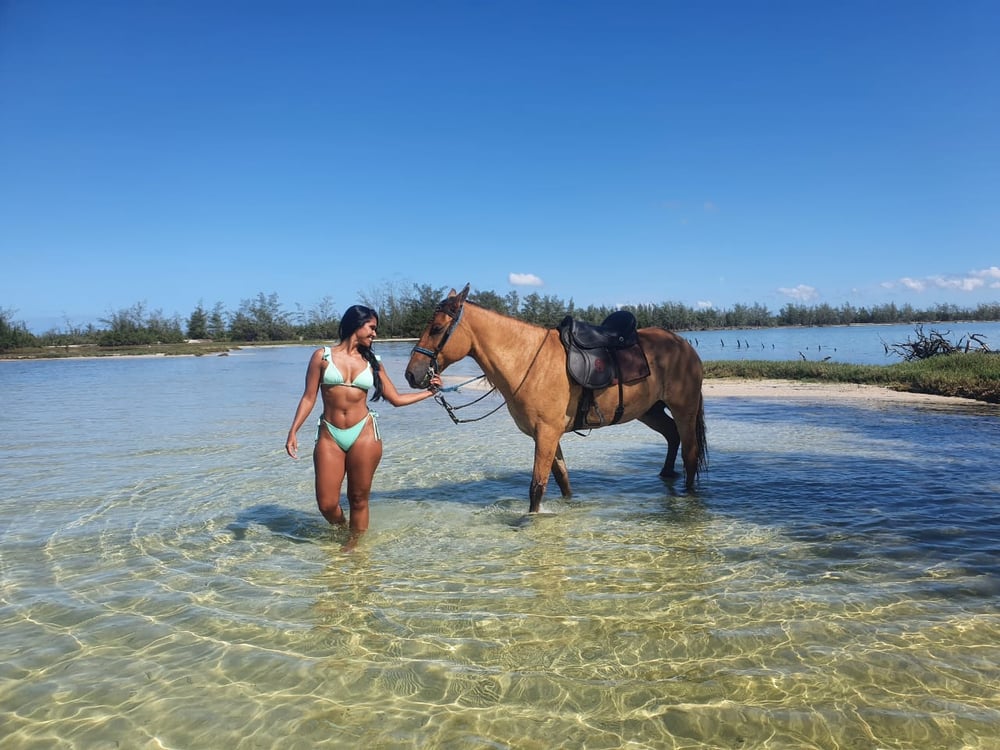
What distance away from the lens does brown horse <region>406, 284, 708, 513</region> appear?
5043 mm

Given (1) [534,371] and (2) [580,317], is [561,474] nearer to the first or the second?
(1) [534,371]

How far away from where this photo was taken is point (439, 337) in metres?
5.03

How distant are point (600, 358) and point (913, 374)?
16.5 m

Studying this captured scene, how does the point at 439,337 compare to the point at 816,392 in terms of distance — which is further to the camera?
the point at 816,392

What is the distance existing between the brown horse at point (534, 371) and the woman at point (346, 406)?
0.43 m

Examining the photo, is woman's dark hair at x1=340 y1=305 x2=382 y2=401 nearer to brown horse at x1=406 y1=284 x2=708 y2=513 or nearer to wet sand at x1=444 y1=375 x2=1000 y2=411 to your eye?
brown horse at x1=406 y1=284 x2=708 y2=513

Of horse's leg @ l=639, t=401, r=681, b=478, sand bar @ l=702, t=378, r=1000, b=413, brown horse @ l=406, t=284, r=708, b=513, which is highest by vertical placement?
brown horse @ l=406, t=284, r=708, b=513

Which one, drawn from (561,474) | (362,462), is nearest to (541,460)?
(561,474)

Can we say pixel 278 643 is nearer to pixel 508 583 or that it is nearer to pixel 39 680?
pixel 39 680

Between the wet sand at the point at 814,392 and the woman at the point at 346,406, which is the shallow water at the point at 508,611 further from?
the wet sand at the point at 814,392

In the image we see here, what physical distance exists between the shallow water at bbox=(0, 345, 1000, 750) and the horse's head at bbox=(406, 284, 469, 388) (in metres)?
1.64

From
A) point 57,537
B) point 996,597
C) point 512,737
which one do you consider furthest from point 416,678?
point 57,537

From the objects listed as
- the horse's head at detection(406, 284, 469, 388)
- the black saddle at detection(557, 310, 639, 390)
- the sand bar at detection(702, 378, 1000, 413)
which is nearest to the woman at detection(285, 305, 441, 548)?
the horse's head at detection(406, 284, 469, 388)

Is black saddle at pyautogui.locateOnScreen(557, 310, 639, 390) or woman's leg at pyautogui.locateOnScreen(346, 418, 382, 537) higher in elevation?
black saddle at pyautogui.locateOnScreen(557, 310, 639, 390)
